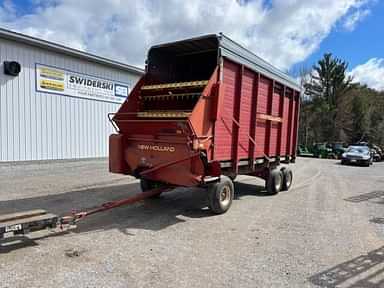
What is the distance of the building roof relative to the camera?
1070cm

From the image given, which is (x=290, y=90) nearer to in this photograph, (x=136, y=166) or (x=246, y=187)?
(x=246, y=187)

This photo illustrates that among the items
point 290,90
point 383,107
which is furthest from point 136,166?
point 383,107

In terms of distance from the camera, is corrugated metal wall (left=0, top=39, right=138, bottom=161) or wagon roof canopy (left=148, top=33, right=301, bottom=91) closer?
wagon roof canopy (left=148, top=33, right=301, bottom=91)

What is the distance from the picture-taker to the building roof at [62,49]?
1070 centimetres

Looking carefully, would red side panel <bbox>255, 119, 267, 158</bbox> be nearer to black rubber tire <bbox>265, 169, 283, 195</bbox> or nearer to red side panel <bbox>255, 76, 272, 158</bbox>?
red side panel <bbox>255, 76, 272, 158</bbox>

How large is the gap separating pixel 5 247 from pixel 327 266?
4.36 m

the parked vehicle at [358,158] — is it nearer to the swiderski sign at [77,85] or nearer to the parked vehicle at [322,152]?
the parked vehicle at [322,152]

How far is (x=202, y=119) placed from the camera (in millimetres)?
5641

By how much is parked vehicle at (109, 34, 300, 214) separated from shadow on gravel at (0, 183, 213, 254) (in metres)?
0.60

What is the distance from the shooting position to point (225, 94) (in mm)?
6266

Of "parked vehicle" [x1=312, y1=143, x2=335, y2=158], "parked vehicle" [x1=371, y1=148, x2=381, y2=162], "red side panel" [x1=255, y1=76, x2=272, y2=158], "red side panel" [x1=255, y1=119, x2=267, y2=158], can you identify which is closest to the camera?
"red side panel" [x1=255, y1=76, x2=272, y2=158]

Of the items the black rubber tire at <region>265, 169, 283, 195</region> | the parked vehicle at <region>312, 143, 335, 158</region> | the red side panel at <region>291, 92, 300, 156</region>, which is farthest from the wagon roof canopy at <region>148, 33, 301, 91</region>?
the parked vehicle at <region>312, 143, 335, 158</region>

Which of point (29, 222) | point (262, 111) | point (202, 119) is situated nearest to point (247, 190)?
point (262, 111)

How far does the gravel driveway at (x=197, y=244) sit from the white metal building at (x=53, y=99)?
144 inches
